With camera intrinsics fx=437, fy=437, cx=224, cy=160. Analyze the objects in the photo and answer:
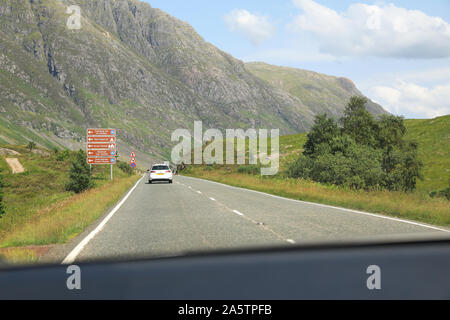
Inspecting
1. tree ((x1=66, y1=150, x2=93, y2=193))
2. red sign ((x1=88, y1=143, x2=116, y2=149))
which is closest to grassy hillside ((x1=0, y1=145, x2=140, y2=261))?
tree ((x1=66, y1=150, x2=93, y2=193))

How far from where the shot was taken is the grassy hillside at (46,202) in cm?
934

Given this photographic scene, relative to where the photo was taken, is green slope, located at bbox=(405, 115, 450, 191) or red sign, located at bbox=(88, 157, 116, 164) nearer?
red sign, located at bbox=(88, 157, 116, 164)

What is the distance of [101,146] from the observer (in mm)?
40875

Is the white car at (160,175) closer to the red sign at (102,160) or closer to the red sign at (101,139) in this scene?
the red sign at (102,160)

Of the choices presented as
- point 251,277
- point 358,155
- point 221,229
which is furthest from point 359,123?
point 251,277

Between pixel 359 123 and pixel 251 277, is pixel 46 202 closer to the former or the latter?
pixel 251 277

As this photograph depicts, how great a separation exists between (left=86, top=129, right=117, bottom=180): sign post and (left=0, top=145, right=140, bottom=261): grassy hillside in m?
2.38

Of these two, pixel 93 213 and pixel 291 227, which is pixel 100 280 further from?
pixel 93 213

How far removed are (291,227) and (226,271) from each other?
27.7 ft

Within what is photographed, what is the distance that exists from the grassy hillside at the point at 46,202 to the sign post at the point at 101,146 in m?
2.38

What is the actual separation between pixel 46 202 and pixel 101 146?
10.6 meters

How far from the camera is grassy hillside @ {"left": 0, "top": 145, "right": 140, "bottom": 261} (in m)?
9.34

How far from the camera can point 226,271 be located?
2326 mm

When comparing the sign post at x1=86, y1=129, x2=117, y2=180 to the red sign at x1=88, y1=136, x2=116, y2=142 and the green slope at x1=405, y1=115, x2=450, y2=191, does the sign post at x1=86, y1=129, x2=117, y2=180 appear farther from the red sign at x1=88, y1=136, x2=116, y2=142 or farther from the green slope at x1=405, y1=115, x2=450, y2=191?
the green slope at x1=405, y1=115, x2=450, y2=191
